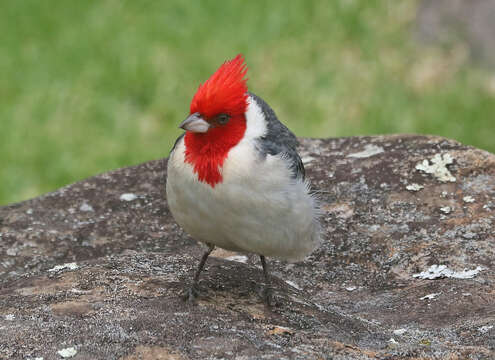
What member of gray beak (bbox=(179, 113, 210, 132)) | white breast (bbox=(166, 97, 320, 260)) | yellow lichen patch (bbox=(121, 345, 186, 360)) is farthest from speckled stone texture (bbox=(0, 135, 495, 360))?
gray beak (bbox=(179, 113, 210, 132))

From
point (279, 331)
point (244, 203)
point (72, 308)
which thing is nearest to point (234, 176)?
point (244, 203)

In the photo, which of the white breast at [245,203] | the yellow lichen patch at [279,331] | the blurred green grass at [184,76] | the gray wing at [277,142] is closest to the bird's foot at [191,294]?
the white breast at [245,203]

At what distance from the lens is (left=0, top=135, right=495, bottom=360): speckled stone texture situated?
9.43 ft

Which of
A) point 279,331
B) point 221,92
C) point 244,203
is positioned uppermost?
point 221,92

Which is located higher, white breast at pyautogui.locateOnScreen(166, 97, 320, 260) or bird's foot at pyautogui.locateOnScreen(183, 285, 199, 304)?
white breast at pyautogui.locateOnScreen(166, 97, 320, 260)

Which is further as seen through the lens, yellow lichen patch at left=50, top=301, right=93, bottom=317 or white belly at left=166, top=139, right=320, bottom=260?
white belly at left=166, top=139, right=320, bottom=260

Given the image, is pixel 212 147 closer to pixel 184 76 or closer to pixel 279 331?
pixel 279 331

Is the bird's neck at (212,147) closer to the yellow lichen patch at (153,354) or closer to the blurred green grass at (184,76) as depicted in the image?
the yellow lichen patch at (153,354)

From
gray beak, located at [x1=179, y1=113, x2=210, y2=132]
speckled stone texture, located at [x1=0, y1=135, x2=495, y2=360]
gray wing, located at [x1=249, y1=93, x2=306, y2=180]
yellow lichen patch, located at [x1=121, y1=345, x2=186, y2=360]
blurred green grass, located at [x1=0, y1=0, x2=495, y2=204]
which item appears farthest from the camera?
blurred green grass, located at [x1=0, y1=0, x2=495, y2=204]

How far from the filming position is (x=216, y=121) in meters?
3.23

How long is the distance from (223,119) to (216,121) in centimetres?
3

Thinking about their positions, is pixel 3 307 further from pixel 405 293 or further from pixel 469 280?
pixel 469 280

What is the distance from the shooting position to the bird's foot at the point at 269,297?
332 centimetres

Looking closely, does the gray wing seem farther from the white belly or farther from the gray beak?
the gray beak
